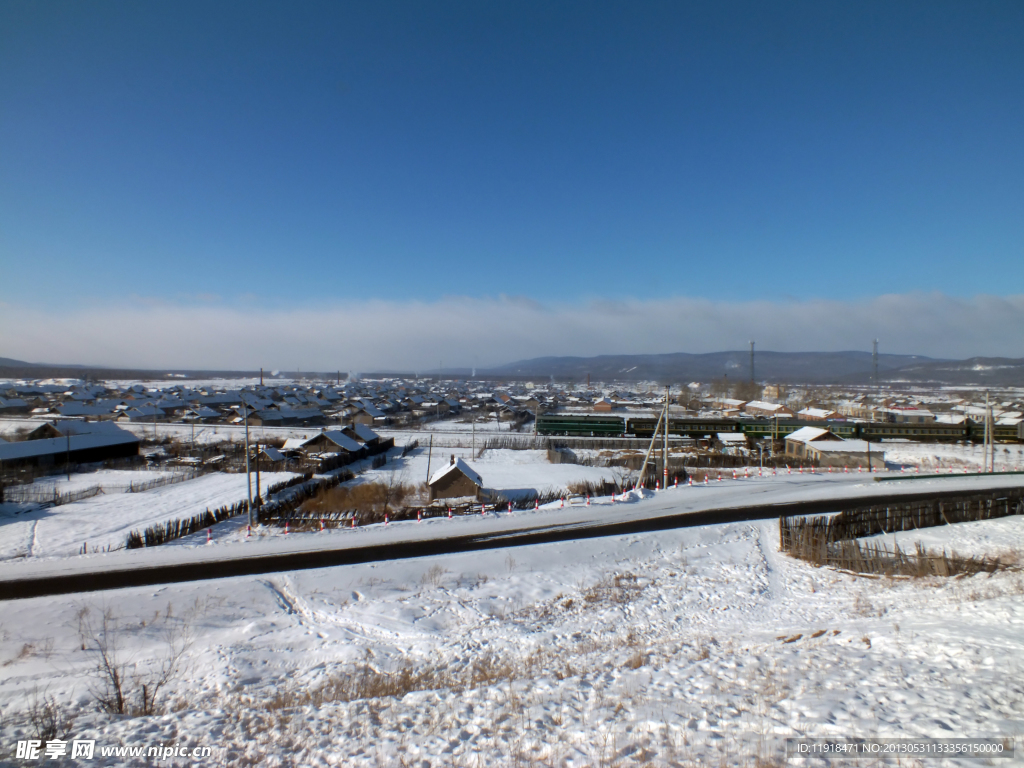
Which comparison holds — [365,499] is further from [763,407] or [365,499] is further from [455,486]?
[763,407]

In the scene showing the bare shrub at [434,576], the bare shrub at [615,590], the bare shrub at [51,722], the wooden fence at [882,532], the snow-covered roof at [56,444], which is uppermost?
the bare shrub at [51,722]

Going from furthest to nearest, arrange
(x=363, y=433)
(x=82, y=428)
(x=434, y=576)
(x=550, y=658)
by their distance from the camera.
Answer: (x=363, y=433), (x=82, y=428), (x=434, y=576), (x=550, y=658)

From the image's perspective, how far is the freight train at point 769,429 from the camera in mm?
45531

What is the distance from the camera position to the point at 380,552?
586 inches

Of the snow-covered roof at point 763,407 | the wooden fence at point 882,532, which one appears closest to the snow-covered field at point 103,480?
the wooden fence at point 882,532

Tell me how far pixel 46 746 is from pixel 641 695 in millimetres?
6335

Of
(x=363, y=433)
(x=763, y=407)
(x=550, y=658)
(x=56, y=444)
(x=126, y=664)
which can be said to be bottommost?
(x=763, y=407)

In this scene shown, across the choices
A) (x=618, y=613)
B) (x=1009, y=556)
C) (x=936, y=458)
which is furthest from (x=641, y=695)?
(x=936, y=458)

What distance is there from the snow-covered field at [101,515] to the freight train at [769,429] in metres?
29.9

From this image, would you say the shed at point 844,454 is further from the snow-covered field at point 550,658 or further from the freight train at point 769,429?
the snow-covered field at point 550,658

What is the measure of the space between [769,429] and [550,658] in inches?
1828

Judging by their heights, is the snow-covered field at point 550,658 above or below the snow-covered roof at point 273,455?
above

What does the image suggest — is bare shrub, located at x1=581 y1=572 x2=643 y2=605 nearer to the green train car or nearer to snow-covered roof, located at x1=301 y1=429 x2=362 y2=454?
snow-covered roof, located at x1=301 y1=429 x2=362 y2=454

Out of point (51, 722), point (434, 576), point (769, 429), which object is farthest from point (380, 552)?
point (769, 429)
